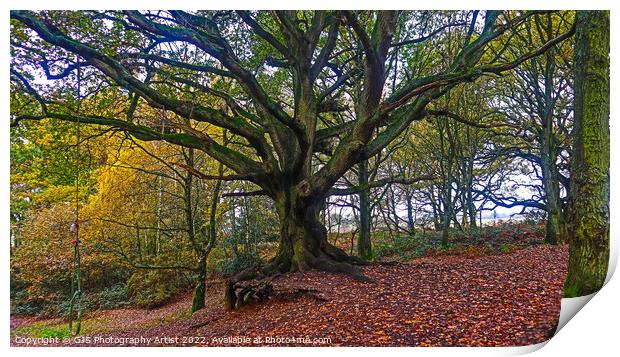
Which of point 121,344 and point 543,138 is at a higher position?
point 543,138

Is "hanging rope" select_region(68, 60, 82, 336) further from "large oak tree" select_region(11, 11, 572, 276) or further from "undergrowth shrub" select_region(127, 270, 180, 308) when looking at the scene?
"large oak tree" select_region(11, 11, 572, 276)

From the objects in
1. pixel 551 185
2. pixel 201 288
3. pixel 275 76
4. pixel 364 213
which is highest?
pixel 275 76

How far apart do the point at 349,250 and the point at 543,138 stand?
2.90 m

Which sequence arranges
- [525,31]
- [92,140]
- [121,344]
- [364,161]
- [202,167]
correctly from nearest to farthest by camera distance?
[121,344] → [92,140] → [525,31] → [202,167] → [364,161]

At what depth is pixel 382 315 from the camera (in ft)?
13.1

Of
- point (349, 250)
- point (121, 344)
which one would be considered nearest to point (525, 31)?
point (349, 250)

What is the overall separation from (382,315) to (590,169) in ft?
8.21

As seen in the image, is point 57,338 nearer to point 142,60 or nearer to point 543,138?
point 142,60

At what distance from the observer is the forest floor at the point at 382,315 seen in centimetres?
383

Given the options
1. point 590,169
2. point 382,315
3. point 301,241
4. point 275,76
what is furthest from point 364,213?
point 590,169

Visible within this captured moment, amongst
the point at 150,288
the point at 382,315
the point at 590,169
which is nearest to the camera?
the point at 590,169

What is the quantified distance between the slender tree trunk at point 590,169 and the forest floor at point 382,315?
293mm

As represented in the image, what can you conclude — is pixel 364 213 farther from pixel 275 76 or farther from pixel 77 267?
pixel 77 267

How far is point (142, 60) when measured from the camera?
5027mm
